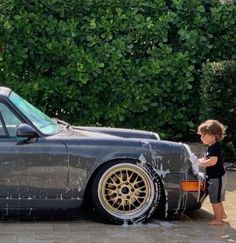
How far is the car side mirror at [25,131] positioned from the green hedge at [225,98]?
184 inches

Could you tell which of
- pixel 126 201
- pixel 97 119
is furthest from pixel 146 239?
pixel 97 119

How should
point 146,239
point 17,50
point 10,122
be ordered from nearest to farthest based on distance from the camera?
point 146,239
point 10,122
point 17,50

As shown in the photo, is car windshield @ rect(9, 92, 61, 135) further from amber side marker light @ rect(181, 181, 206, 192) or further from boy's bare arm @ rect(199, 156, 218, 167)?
boy's bare arm @ rect(199, 156, 218, 167)

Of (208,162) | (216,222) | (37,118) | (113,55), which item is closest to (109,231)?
(216,222)

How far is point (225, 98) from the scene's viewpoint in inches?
395

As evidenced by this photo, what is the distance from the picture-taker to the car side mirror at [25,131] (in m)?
5.97

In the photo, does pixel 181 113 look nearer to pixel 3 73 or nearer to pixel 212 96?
pixel 212 96

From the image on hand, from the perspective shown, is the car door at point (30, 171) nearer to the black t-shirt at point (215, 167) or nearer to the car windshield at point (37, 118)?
the car windshield at point (37, 118)

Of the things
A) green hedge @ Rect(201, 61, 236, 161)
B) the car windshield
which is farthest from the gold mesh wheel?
green hedge @ Rect(201, 61, 236, 161)

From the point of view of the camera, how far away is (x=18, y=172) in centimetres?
600

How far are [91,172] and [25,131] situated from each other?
0.76 m

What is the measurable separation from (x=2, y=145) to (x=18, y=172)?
302mm

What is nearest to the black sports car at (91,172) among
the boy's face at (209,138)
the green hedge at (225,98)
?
the boy's face at (209,138)

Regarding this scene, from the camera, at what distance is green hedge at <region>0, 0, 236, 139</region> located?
10828mm
